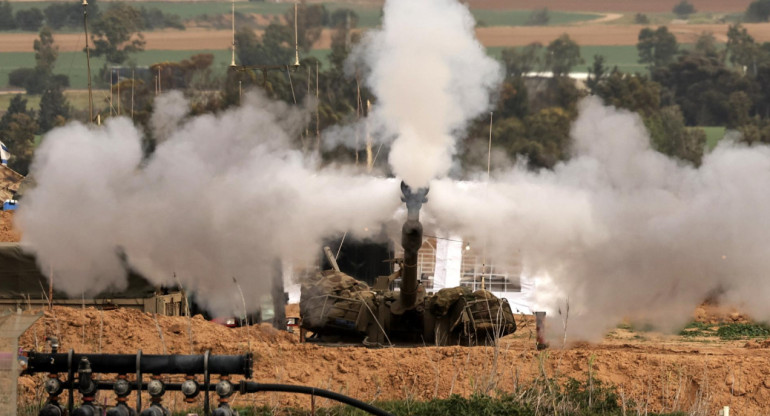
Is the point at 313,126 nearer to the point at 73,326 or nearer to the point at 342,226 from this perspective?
the point at 342,226

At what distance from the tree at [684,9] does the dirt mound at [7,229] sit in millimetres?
77773

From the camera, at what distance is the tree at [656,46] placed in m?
100

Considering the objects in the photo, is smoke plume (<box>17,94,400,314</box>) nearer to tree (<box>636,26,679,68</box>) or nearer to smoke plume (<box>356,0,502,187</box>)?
smoke plume (<box>356,0,502,187</box>)

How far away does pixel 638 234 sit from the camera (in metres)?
24.7

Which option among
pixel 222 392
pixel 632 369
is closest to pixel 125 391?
pixel 222 392

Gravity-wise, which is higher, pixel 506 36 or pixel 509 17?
pixel 509 17

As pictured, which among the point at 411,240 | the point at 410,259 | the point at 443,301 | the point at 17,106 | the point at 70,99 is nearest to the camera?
the point at 411,240

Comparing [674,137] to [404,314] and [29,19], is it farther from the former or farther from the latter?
[29,19]

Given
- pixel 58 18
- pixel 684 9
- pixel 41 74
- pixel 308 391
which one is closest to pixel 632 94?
pixel 684 9

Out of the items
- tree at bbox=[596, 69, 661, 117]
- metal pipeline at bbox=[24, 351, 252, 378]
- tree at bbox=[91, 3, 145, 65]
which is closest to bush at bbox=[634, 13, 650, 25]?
tree at bbox=[596, 69, 661, 117]

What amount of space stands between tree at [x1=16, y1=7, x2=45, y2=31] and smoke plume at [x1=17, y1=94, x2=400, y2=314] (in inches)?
2852

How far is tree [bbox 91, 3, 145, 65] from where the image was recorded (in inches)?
3351

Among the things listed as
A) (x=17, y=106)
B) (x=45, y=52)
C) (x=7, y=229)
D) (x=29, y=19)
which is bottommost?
(x=17, y=106)

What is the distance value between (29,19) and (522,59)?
3679 cm
